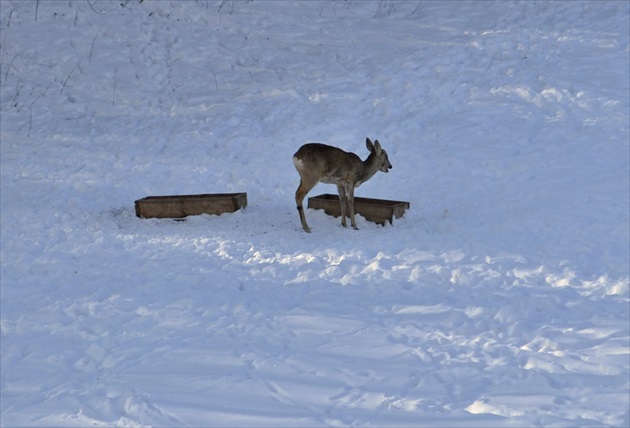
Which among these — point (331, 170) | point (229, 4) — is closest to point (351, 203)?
point (331, 170)

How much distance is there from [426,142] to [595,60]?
439 cm

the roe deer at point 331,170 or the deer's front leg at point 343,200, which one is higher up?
the roe deer at point 331,170

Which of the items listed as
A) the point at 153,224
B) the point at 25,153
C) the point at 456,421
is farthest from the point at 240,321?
the point at 25,153

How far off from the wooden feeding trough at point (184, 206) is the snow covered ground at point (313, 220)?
1.00 ft

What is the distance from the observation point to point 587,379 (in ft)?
21.0

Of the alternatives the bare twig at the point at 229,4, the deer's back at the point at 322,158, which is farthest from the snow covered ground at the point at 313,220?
the deer's back at the point at 322,158

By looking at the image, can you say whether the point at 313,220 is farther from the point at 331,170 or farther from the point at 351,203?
the point at 331,170

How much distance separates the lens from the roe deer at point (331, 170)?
10852 millimetres

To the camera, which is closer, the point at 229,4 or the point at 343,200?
the point at 343,200

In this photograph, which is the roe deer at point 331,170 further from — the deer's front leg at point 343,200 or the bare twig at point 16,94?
the bare twig at point 16,94

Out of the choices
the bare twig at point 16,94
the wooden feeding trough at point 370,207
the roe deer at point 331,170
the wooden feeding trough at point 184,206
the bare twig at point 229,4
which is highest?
the bare twig at point 229,4

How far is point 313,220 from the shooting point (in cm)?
1155

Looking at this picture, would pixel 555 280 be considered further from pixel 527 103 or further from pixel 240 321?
pixel 527 103

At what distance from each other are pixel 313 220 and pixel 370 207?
86cm
